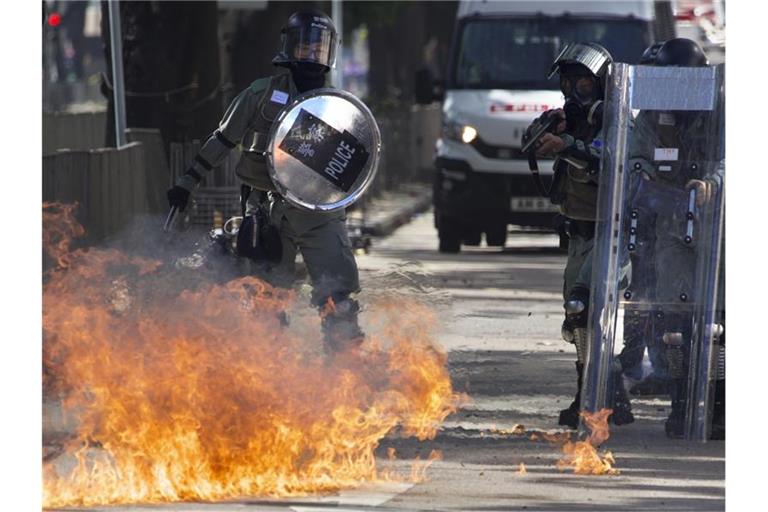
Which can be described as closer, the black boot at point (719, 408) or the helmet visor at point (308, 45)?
the black boot at point (719, 408)

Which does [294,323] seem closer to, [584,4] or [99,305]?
[99,305]

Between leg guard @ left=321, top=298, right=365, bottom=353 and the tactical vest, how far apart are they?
2.79 ft

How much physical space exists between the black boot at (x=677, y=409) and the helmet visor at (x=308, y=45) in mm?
2018

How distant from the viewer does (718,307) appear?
811 cm

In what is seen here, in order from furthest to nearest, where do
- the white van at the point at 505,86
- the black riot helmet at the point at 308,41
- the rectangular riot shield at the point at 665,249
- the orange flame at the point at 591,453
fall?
the white van at the point at 505,86 → the black riot helmet at the point at 308,41 → the rectangular riot shield at the point at 665,249 → the orange flame at the point at 591,453

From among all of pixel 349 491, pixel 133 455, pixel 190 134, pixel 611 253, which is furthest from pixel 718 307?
pixel 190 134

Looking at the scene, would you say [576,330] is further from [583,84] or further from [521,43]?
[521,43]

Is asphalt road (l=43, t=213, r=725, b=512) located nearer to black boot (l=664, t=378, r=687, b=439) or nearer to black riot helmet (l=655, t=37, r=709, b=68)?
black boot (l=664, t=378, r=687, b=439)

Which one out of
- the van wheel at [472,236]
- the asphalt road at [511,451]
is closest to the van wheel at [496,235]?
the van wheel at [472,236]

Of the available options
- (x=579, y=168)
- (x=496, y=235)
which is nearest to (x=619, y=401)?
(x=579, y=168)

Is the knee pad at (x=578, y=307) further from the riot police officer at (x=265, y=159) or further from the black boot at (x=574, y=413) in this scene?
the riot police officer at (x=265, y=159)

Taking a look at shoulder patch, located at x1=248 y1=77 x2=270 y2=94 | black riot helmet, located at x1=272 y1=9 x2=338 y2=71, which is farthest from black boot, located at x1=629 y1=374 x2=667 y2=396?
shoulder patch, located at x1=248 y1=77 x2=270 y2=94

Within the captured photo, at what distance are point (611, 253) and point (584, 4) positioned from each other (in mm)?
10081

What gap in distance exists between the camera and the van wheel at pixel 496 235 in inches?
727
